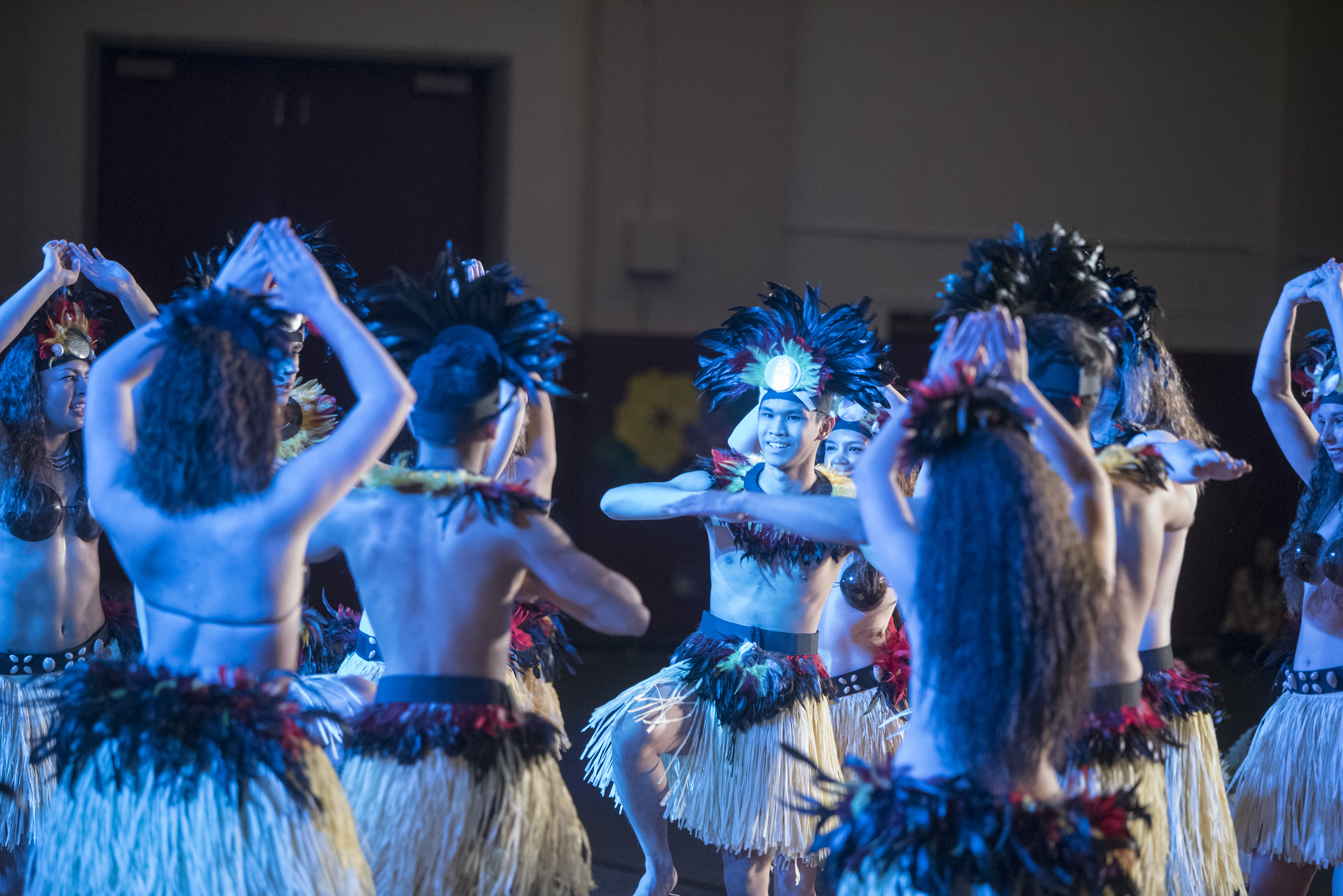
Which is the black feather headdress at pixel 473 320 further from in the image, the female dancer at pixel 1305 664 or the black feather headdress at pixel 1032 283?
the female dancer at pixel 1305 664

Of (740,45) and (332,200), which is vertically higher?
(740,45)

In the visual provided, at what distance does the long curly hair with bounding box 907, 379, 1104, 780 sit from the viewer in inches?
69.2

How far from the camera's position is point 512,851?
80.0 inches

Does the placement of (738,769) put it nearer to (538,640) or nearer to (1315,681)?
(538,640)

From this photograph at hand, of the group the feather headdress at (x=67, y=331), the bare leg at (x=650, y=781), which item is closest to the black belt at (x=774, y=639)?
the bare leg at (x=650, y=781)

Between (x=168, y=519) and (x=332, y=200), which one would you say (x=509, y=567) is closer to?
(x=168, y=519)

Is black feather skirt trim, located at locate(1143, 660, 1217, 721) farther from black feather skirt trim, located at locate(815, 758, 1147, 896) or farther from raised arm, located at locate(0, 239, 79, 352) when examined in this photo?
raised arm, located at locate(0, 239, 79, 352)

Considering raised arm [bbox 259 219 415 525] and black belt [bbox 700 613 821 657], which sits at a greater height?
raised arm [bbox 259 219 415 525]

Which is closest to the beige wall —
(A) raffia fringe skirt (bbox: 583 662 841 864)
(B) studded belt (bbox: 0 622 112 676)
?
(B) studded belt (bbox: 0 622 112 676)

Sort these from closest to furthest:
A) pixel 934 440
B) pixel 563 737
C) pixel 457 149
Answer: pixel 934 440, pixel 563 737, pixel 457 149

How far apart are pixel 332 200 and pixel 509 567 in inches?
225

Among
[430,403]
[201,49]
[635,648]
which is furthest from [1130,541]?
[201,49]

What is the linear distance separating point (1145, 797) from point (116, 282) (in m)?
2.63

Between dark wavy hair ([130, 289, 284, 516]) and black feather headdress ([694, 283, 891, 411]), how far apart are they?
1.44 m
